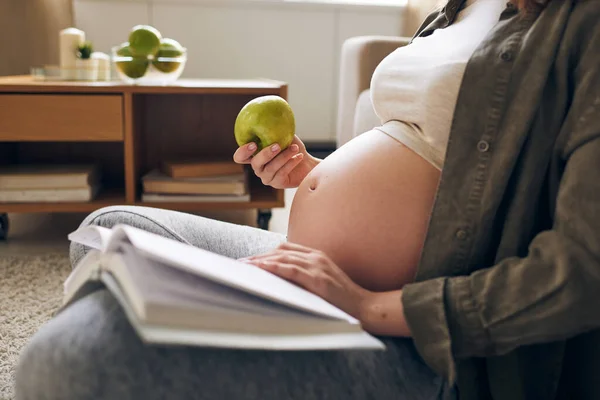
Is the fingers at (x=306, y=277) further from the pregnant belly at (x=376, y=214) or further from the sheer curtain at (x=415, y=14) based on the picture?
the sheer curtain at (x=415, y=14)

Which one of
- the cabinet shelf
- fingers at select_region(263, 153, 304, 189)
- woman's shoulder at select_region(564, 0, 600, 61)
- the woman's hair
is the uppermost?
the woman's hair

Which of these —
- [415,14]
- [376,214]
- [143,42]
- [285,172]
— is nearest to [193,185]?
[143,42]

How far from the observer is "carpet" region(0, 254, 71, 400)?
1.20 m

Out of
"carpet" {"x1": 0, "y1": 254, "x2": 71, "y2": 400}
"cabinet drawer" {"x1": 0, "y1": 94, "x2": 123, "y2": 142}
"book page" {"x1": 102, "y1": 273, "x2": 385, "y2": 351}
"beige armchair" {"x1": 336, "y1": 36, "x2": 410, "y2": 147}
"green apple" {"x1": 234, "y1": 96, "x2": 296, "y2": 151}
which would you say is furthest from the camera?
"beige armchair" {"x1": 336, "y1": 36, "x2": 410, "y2": 147}

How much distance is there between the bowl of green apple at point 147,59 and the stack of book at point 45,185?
37cm

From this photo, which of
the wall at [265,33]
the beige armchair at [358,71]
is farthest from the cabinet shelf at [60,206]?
the wall at [265,33]

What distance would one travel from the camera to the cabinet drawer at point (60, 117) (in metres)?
1.88

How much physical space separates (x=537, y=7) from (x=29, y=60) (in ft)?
9.15

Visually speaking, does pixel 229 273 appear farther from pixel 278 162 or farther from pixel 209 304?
pixel 278 162

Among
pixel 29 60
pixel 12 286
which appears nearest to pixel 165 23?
pixel 29 60

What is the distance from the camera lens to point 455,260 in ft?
1.98

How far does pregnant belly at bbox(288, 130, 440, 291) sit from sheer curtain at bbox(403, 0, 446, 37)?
2.54 meters

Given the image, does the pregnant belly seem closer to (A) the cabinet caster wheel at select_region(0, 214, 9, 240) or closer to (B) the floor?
(B) the floor

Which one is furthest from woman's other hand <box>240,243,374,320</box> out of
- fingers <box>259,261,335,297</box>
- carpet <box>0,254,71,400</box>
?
carpet <box>0,254,71,400</box>
